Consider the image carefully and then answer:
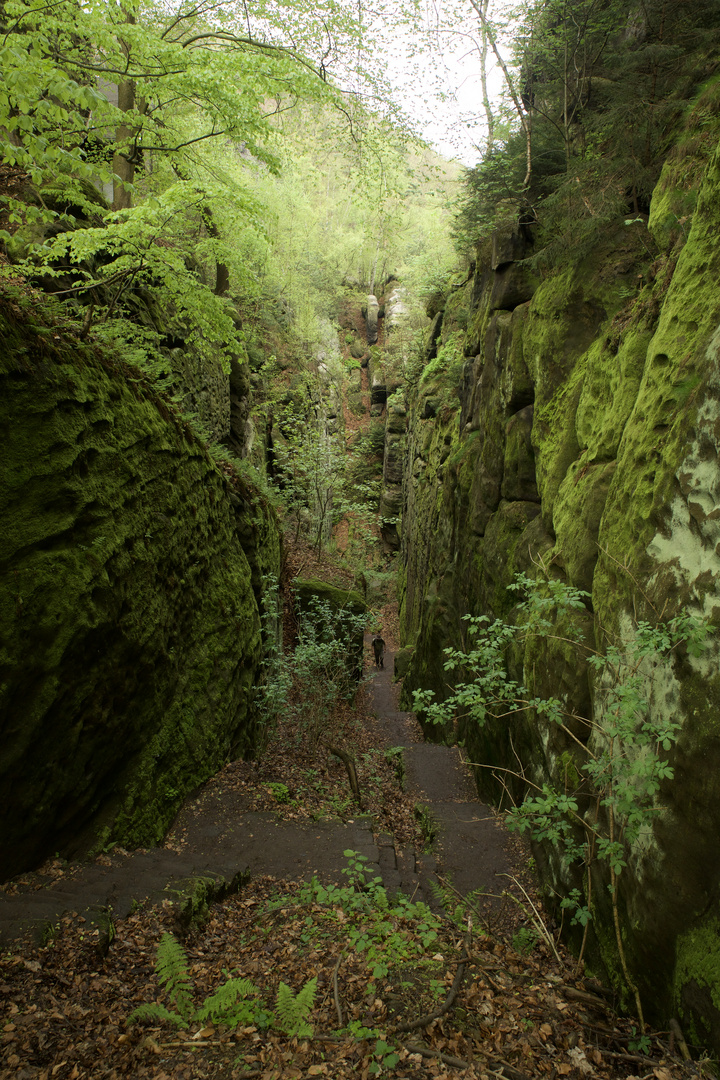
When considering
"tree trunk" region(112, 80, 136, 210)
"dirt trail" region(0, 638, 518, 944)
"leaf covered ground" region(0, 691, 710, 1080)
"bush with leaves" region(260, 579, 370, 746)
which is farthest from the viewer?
"tree trunk" region(112, 80, 136, 210)

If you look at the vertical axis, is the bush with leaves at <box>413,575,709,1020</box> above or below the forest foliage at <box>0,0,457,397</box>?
below

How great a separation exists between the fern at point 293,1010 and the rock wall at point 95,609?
7.37ft

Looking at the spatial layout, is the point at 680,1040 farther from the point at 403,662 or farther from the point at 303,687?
the point at 403,662

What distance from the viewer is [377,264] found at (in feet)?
112

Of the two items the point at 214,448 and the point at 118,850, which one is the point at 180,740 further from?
the point at 214,448

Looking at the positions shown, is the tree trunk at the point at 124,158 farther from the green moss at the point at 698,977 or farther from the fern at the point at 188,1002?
the green moss at the point at 698,977

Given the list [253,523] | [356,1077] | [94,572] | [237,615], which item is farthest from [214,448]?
[356,1077]

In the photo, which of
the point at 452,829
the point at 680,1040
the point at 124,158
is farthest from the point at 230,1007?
the point at 124,158

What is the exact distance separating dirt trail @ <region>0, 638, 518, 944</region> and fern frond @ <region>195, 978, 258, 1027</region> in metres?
1.04

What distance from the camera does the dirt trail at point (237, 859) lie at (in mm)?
3600

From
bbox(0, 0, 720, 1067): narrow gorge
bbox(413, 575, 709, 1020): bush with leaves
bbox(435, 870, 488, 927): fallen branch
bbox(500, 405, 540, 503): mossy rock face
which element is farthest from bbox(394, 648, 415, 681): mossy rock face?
bbox(413, 575, 709, 1020): bush with leaves

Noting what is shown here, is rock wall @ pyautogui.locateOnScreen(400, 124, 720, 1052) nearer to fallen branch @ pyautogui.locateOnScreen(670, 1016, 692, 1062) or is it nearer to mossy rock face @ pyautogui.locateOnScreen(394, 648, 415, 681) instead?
fallen branch @ pyautogui.locateOnScreen(670, 1016, 692, 1062)

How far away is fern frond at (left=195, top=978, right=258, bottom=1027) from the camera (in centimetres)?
294

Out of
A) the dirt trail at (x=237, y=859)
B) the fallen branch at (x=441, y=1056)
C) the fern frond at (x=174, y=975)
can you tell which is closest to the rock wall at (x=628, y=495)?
the dirt trail at (x=237, y=859)
